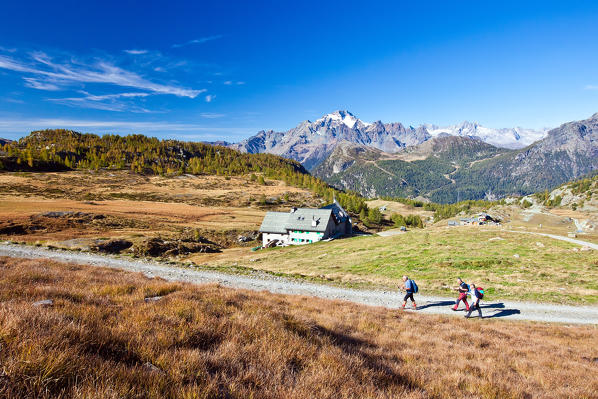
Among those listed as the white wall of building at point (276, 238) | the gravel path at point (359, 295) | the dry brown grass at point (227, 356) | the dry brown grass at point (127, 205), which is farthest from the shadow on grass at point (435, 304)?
the white wall of building at point (276, 238)

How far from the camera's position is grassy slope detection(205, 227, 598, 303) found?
2330 cm

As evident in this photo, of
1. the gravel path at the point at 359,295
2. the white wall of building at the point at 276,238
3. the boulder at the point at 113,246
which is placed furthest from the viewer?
the white wall of building at the point at 276,238

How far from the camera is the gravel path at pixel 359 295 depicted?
18.4 metres

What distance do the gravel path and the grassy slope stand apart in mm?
2012

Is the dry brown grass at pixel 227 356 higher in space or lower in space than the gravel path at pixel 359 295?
higher

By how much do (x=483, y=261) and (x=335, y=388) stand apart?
3273cm

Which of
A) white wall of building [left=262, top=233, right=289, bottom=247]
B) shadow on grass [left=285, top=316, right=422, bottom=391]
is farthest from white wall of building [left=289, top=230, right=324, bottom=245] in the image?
shadow on grass [left=285, top=316, right=422, bottom=391]

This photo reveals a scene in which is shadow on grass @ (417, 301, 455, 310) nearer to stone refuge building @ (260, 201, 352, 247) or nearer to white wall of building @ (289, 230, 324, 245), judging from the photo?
stone refuge building @ (260, 201, 352, 247)

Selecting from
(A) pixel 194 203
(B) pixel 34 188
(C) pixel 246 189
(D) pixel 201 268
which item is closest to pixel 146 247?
(D) pixel 201 268

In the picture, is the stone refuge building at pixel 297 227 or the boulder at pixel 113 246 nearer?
the boulder at pixel 113 246

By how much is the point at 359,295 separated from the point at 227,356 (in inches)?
744

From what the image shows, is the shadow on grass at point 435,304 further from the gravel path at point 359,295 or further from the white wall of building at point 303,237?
the white wall of building at point 303,237

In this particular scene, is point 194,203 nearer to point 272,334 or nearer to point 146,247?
point 146,247

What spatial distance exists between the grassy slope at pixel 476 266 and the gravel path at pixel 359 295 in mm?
2012
